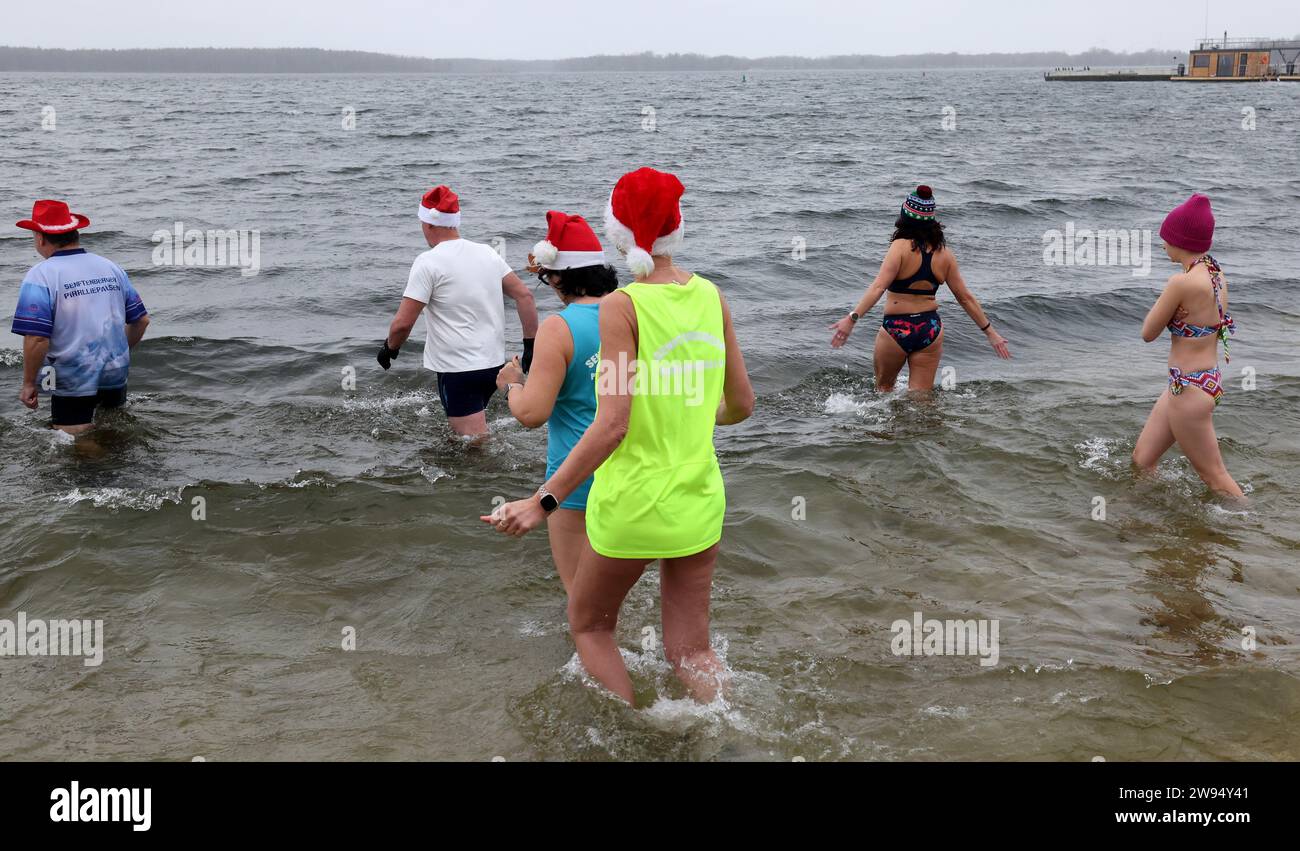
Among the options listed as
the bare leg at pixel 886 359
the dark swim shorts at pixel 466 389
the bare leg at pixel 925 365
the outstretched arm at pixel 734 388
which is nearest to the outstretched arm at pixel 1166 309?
the bare leg at pixel 925 365

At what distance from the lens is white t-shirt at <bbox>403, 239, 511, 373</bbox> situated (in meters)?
6.86

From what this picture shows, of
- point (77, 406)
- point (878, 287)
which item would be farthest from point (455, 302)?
point (878, 287)

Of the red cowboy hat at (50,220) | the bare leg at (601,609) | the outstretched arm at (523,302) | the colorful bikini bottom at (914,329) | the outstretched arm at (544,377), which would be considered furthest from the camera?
the colorful bikini bottom at (914,329)

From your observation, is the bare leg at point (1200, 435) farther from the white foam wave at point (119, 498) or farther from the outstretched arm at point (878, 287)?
the white foam wave at point (119, 498)

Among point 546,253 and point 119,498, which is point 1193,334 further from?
point 119,498

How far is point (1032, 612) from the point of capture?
542 centimetres

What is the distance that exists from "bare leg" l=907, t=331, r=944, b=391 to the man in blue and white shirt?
6158 millimetres

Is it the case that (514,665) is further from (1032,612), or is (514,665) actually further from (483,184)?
(483,184)

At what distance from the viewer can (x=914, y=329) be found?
834 cm

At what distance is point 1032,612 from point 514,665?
107 inches

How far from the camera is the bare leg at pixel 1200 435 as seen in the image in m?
6.35

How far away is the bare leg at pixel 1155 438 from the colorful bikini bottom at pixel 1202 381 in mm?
191

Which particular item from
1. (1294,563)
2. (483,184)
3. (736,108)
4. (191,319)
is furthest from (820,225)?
(736,108)

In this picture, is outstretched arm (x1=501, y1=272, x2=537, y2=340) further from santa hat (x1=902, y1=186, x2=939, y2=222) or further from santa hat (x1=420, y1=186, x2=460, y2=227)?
santa hat (x1=902, y1=186, x2=939, y2=222)
